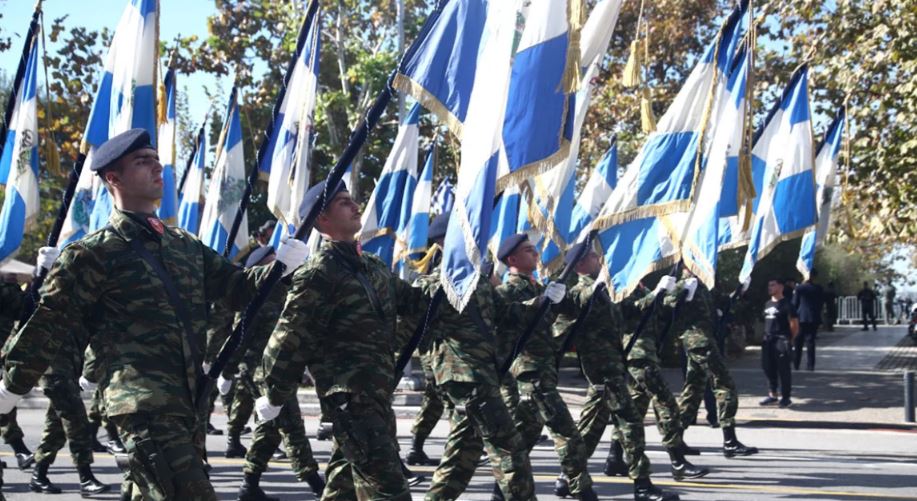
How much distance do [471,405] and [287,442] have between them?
185 centimetres

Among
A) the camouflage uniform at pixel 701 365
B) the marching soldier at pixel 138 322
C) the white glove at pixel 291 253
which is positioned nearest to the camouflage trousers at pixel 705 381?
the camouflage uniform at pixel 701 365

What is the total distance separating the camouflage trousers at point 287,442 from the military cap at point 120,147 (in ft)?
10.3

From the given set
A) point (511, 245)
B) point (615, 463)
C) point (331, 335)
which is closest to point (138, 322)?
point (331, 335)

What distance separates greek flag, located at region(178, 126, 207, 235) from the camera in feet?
45.2

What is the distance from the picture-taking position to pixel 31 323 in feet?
15.0

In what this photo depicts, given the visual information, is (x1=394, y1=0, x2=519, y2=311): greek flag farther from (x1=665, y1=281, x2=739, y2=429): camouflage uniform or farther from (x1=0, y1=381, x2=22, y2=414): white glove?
(x1=665, y1=281, x2=739, y2=429): camouflage uniform

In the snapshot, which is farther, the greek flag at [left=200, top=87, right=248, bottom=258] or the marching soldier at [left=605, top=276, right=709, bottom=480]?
the greek flag at [left=200, top=87, right=248, bottom=258]

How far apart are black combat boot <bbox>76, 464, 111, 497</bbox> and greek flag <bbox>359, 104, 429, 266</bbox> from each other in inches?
222

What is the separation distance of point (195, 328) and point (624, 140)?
56.2 ft

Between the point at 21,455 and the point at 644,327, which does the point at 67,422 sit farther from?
the point at 644,327

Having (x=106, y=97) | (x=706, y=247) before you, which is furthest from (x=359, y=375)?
(x=706, y=247)

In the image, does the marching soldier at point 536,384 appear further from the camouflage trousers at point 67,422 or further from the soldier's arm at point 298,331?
the camouflage trousers at point 67,422

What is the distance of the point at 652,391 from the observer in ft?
30.6

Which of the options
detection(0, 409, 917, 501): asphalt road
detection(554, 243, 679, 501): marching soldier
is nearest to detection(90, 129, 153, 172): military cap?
detection(554, 243, 679, 501): marching soldier
